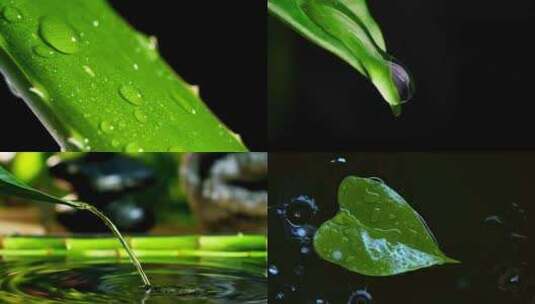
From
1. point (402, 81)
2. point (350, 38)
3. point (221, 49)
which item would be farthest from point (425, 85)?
point (221, 49)

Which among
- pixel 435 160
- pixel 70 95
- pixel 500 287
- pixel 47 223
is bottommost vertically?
pixel 500 287

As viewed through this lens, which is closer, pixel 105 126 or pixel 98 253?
pixel 105 126

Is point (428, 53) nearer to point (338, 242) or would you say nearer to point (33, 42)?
point (338, 242)

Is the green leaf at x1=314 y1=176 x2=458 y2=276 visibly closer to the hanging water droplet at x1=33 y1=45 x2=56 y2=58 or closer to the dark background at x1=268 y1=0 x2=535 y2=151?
the dark background at x1=268 y1=0 x2=535 y2=151

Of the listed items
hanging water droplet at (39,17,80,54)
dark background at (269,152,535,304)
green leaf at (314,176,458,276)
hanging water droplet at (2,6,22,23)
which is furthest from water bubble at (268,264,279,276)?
hanging water droplet at (2,6,22,23)

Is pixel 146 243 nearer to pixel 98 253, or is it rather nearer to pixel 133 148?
pixel 98 253

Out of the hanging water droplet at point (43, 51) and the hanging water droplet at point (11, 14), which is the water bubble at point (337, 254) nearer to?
the hanging water droplet at point (43, 51)

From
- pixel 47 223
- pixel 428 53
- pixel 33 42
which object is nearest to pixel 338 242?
pixel 428 53
